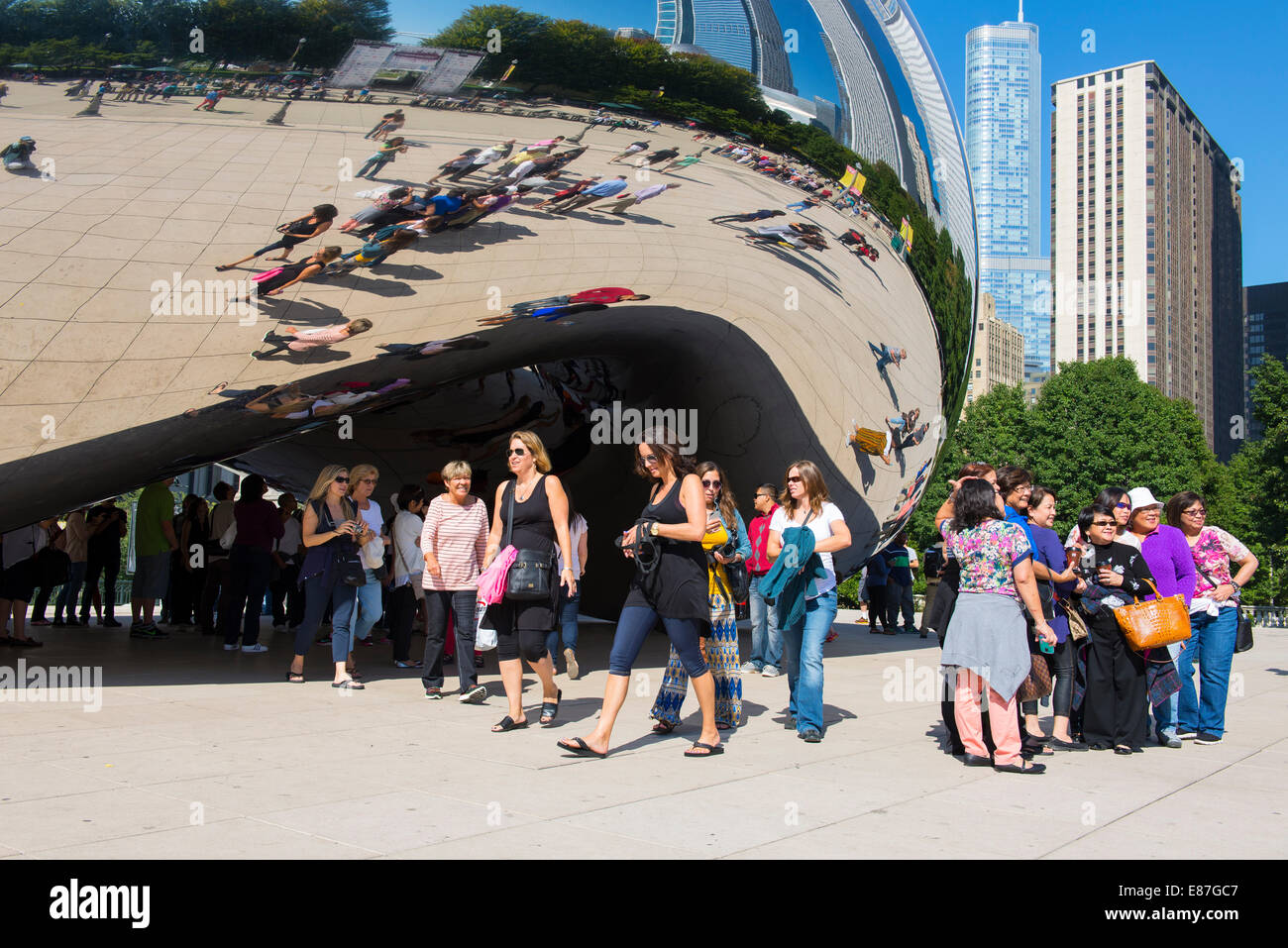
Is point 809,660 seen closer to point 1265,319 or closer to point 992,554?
point 992,554

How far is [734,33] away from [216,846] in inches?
222

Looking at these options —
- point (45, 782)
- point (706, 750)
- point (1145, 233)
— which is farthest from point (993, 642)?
point (1145, 233)

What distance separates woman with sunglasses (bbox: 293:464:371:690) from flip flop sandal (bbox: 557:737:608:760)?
2.62m

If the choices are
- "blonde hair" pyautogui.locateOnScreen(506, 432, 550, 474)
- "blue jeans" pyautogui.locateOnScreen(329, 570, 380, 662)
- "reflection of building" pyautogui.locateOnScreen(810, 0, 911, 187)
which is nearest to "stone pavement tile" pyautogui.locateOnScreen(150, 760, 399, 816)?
"blonde hair" pyautogui.locateOnScreen(506, 432, 550, 474)

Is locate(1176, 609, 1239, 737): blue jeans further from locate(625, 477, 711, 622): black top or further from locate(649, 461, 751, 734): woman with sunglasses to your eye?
locate(625, 477, 711, 622): black top

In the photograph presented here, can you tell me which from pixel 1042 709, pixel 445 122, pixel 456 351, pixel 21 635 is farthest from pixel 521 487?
pixel 21 635

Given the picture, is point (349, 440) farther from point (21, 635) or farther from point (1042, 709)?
point (1042, 709)

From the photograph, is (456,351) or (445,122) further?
(456,351)

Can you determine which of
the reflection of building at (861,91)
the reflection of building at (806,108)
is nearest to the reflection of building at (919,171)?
the reflection of building at (861,91)

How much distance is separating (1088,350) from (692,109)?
538 ft

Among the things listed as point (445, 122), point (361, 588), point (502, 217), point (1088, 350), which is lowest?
point (361, 588)

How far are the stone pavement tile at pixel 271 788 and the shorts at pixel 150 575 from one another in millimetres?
6494

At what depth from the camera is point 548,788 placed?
4441 mm

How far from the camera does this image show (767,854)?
3.48 m
